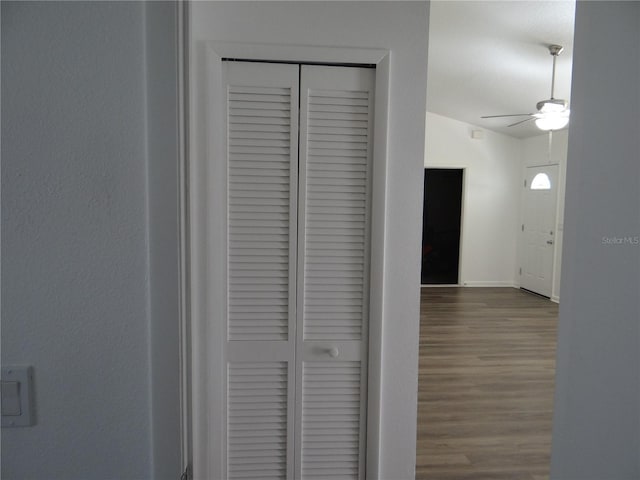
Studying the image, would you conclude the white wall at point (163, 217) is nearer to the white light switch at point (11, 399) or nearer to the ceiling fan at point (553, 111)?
the white light switch at point (11, 399)

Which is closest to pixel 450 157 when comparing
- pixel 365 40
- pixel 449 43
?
pixel 449 43

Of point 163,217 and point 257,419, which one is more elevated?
point 163,217

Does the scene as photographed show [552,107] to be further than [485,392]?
Yes

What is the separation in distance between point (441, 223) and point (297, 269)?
6698mm

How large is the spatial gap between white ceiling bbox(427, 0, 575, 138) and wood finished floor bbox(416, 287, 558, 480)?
2856 mm

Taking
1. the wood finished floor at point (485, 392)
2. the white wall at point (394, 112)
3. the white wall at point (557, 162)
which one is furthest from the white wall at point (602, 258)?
the white wall at point (557, 162)

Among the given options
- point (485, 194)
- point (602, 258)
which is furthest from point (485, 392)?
point (485, 194)

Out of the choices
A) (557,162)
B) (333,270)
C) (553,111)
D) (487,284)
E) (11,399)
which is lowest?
(487,284)

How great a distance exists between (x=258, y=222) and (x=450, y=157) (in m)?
6.27

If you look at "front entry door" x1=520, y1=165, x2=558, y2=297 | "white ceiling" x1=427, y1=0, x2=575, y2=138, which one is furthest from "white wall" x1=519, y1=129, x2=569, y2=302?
"white ceiling" x1=427, y1=0, x2=575, y2=138

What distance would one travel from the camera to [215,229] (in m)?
1.65

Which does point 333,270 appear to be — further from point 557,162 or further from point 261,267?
point 557,162

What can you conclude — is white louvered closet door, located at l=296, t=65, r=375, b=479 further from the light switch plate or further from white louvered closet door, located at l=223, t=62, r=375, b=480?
the light switch plate

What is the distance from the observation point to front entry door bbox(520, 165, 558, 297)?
6.67 metres
